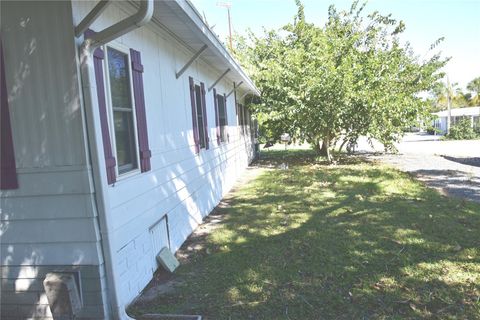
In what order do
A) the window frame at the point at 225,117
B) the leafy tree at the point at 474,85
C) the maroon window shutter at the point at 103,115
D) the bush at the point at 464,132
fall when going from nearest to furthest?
the maroon window shutter at the point at 103,115
the window frame at the point at 225,117
the bush at the point at 464,132
the leafy tree at the point at 474,85

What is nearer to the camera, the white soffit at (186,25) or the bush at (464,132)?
the white soffit at (186,25)

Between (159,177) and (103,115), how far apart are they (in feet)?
4.96

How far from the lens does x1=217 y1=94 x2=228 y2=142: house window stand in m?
9.43

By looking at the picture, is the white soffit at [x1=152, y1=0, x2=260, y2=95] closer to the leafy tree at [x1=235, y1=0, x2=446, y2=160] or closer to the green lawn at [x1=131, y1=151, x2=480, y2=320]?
the green lawn at [x1=131, y1=151, x2=480, y2=320]

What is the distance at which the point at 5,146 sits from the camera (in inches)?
118

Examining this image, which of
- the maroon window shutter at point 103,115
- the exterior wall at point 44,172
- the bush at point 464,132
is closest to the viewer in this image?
the exterior wall at point 44,172

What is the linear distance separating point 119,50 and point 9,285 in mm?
2307

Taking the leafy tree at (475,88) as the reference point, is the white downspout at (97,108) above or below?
below

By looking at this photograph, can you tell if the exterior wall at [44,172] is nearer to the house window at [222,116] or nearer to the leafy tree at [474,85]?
the house window at [222,116]

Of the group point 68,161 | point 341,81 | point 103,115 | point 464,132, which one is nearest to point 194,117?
point 103,115

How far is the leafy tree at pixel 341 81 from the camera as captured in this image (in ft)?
39.2

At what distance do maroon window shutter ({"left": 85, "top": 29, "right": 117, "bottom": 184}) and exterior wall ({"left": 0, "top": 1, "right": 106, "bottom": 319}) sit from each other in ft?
0.85

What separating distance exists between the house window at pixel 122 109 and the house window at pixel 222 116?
17.5 ft

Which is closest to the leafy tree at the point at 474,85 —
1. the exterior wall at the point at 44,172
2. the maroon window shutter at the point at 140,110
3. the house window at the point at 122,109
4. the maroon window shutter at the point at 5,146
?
the maroon window shutter at the point at 140,110
